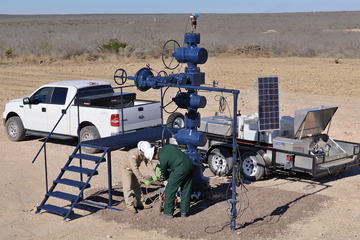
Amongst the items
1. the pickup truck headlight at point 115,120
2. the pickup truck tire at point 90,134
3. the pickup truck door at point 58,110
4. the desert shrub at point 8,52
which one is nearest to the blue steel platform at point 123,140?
the pickup truck headlight at point 115,120

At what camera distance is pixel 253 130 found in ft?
36.2

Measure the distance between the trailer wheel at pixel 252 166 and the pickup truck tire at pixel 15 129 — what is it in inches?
307

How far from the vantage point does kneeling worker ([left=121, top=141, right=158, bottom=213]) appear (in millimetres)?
8766

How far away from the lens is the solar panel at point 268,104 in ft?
34.4

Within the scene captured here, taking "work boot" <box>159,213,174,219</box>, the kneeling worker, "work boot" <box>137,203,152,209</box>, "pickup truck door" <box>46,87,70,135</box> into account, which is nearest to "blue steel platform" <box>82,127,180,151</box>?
the kneeling worker

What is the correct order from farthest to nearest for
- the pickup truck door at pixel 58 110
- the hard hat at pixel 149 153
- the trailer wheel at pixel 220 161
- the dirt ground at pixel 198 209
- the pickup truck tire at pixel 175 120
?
the pickup truck door at pixel 58 110 < the pickup truck tire at pixel 175 120 < the trailer wheel at pixel 220 161 < the hard hat at pixel 149 153 < the dirt ground at pixel 198 209

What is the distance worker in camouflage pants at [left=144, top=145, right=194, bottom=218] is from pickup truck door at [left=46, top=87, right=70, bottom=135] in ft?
19.0

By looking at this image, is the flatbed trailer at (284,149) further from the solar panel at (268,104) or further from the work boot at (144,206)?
the work boot at (144,206)

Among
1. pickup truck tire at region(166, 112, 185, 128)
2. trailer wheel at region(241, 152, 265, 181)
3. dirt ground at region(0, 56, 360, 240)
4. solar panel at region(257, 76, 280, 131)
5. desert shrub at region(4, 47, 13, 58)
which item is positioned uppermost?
desert shrub at region(4, 47, 13, 58)

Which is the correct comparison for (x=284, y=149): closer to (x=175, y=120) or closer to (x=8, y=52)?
(x=175, y=120)

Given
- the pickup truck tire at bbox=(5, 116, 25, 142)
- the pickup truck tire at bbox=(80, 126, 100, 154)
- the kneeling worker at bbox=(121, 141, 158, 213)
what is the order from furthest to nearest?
the pickup truck tire at bbox=(5, 116, 25, 142)
the pickup truck tire at bbox=(80, 126, 100, 154)
the kneeling worker at bbox=(121, 141, 158, 213)

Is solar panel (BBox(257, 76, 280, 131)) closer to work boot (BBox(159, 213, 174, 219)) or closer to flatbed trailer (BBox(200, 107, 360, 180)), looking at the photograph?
flatbed trailer (BBox(200, 107, 360, 180))

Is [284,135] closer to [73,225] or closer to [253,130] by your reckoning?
[253,130]

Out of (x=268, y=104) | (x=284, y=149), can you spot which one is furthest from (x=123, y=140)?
(x=284, y=149)
